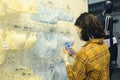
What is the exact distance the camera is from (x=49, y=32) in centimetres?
178

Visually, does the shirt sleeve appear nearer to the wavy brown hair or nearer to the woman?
the woman

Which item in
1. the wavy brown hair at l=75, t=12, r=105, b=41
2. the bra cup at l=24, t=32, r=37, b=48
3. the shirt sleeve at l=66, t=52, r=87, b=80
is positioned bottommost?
the shirt sleeve at l=66, t=52, r=87, b=80

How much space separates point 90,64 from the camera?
58.8 inches

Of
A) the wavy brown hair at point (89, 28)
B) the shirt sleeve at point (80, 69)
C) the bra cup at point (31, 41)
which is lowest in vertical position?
the shirt sleeve at point (80, 69)

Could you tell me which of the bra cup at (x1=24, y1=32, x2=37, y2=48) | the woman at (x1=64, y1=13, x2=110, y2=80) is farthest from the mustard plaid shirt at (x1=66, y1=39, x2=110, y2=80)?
the bra cup at (x1=24, y1=32, x2=37, y2=48)

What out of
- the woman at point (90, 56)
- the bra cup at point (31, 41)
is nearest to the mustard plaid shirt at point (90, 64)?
the woman at point (90, 56)

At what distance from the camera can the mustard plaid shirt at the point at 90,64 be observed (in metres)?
1.50

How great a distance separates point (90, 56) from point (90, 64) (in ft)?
0.14

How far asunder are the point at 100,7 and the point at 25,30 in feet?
12.0

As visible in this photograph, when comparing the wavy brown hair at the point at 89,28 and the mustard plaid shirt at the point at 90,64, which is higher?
the wavy brown hair at the point at 89,28

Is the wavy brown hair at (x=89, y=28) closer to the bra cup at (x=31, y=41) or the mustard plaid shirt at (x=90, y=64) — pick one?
the mustard plaid shirt at (x=90, y=64)

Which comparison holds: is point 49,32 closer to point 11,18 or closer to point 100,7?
point 11,18

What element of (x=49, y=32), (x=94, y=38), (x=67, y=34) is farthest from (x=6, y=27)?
(x=67, y=34)

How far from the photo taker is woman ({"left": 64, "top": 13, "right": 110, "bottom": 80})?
150 centimetres
